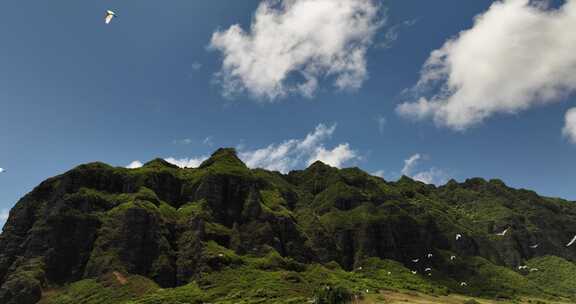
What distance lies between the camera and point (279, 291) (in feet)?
650

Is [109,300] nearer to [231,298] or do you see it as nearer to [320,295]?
[231,298]

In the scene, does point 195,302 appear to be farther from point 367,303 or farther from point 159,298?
point 367,303

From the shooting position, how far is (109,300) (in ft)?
654

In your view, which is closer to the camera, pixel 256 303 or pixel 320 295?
pixel 320 295

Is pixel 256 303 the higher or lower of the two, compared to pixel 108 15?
lower

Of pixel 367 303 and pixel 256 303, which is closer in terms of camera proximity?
pixel 256 303

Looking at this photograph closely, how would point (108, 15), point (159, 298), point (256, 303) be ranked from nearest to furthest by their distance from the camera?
point (108, 15) → point (256, 303) → point (159, 298)

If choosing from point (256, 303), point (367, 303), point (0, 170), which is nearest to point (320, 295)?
point (256, 303)

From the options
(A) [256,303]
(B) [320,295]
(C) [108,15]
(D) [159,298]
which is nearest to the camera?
(C) [108,15]

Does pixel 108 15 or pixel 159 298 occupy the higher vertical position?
pixel 108 15

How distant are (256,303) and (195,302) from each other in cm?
2290

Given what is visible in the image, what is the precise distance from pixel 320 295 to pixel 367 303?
151 ft

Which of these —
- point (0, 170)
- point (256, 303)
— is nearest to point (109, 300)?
point (256, 303)

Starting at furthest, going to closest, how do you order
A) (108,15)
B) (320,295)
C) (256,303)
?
(256,303) → (320,295) → (108,15)
